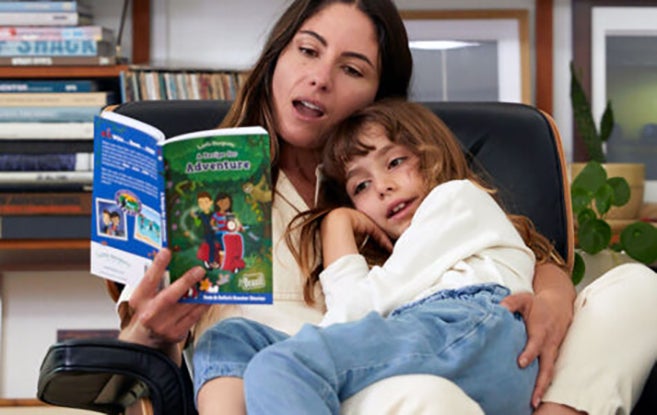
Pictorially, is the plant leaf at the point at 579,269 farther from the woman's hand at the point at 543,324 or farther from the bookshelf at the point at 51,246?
the bookshelf at the point at 51,246

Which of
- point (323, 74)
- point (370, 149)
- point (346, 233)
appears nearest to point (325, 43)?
point (323, 74)

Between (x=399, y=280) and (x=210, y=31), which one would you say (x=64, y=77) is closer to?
(x=210, y=31)

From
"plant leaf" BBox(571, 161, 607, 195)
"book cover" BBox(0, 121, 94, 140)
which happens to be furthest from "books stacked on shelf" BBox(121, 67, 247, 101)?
"plant leaf" BBox(571, 161, 607, 195)

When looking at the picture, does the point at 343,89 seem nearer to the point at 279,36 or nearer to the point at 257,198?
the point at 279,36

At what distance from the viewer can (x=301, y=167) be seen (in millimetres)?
1926

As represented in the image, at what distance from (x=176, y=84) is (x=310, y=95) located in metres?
1.42

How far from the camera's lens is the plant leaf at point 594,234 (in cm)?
267

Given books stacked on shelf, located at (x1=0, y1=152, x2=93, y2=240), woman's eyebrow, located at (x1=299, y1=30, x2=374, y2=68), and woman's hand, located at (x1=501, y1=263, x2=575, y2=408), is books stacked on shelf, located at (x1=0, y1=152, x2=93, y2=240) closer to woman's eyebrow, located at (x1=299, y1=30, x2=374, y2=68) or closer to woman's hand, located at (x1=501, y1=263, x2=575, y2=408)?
woman's eyebrow, located at (x1=299, y1=30, x2=374, y2=68)

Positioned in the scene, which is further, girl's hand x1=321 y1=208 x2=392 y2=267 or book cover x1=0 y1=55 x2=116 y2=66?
book cover x1=0 y1=55 x2=116 y2=66

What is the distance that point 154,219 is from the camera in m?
1.39

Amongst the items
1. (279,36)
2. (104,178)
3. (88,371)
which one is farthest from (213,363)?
(279,36)

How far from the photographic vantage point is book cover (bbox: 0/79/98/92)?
3209 mm

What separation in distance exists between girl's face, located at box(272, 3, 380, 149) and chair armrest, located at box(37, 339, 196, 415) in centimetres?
54

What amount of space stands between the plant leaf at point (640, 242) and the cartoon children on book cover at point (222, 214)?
1527mm
